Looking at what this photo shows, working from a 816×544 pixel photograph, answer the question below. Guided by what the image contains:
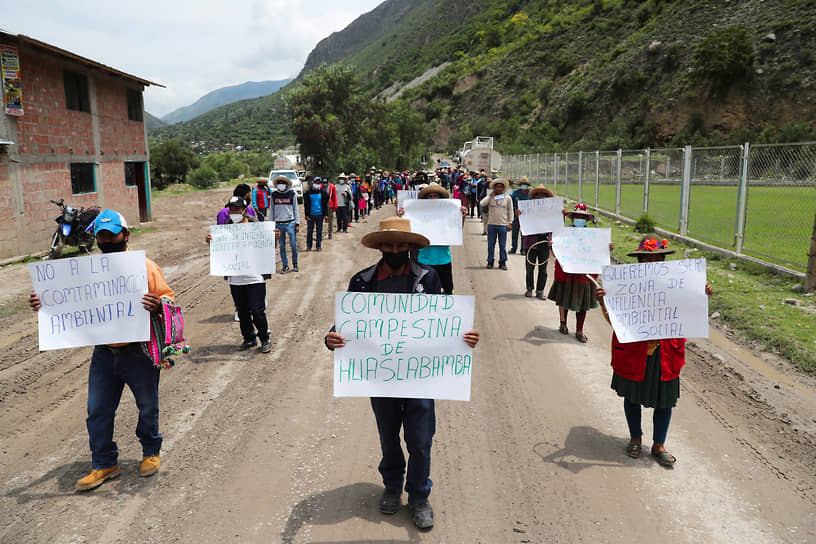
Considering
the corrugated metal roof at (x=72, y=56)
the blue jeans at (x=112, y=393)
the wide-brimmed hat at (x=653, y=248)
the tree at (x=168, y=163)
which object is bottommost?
the blue jeans at (x=112, y=393)

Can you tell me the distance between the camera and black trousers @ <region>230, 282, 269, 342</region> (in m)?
7.41

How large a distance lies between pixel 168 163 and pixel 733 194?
49682 millimetres

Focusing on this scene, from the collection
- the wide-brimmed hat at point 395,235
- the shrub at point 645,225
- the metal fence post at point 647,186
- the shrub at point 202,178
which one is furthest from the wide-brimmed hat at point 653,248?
the shrub at point 202,178

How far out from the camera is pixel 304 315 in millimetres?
9328

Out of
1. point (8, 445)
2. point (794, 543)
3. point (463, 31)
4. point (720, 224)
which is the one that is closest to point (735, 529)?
point (794, 543)

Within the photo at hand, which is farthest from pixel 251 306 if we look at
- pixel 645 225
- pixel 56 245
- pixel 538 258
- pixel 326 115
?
pixel 326 115

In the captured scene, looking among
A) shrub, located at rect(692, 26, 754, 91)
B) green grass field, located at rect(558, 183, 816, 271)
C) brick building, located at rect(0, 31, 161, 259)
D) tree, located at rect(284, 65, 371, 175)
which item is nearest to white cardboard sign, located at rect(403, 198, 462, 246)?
green grass field, located at rect(558, 183, 816, 271)

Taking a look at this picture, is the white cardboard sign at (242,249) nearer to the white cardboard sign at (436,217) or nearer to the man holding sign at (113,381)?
the white cardboard sign at (436,217)

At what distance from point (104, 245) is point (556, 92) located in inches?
3001

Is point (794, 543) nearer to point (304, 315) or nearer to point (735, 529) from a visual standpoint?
point (735, 529)

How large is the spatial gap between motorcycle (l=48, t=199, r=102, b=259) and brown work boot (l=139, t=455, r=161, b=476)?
12611 mm

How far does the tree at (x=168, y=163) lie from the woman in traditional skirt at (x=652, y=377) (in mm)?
53145

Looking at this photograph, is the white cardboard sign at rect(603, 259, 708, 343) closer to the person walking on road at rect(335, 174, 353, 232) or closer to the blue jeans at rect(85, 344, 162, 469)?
the blue jeans at rect(85, 344, 162, 469)

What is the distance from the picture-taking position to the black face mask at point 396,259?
12.4 feet
